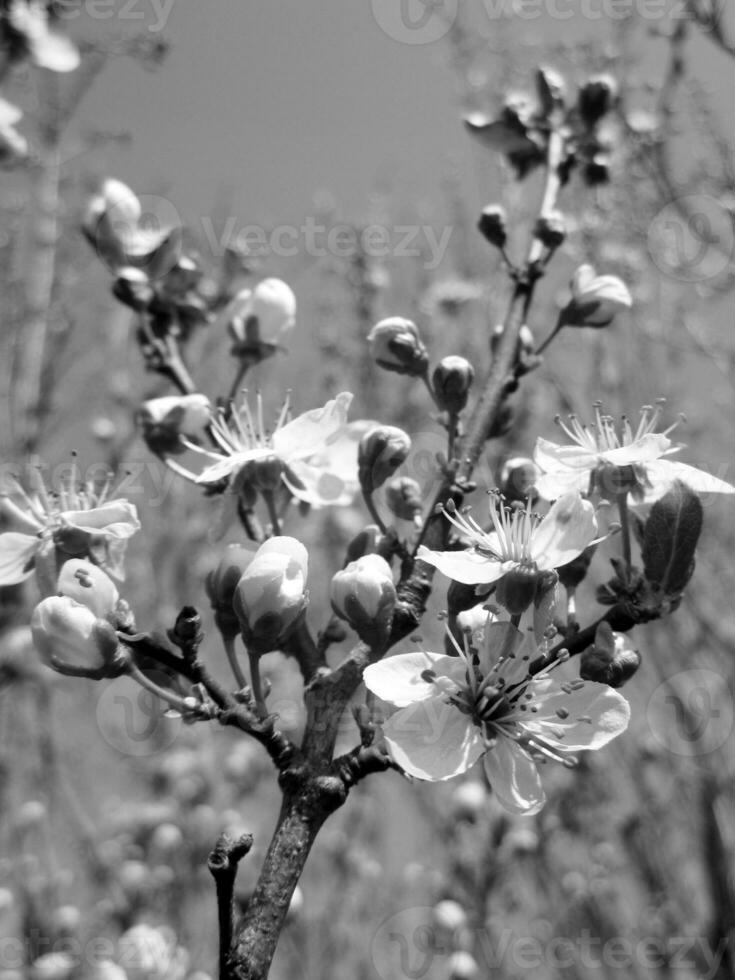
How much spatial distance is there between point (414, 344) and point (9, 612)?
1966 millimetres

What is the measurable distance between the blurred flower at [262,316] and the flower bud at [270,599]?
0.70 m

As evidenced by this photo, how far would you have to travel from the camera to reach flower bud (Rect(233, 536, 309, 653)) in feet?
3.82

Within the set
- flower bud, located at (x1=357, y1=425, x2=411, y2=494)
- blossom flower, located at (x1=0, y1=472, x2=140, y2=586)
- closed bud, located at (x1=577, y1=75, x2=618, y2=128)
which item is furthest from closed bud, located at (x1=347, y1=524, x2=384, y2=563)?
closed bud, located at (x1=577, y1=75, x2=618, y2=128)

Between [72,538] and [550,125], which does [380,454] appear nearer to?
[72,538]

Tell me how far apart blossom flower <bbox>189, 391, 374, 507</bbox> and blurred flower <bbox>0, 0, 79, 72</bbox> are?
106 cm

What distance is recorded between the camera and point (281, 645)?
4.06 ft

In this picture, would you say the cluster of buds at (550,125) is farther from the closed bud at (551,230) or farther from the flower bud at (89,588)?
the flower bud at (89,588)

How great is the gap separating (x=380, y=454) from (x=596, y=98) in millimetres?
Result: 1016

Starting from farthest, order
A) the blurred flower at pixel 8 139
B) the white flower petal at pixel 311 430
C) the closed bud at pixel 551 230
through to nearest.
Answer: the blurred flower at pixel 8 139, the closed bud at pixel 551 230, the white flower petal at pixel 311 430

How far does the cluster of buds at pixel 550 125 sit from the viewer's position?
1926mm

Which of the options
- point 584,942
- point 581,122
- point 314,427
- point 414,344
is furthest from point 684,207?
point 584,942

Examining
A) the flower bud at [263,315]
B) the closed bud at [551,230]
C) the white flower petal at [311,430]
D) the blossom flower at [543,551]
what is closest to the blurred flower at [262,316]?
the flower bud at [263,315]

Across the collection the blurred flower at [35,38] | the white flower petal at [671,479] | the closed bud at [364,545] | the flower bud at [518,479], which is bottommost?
the closed bud at [364,545]

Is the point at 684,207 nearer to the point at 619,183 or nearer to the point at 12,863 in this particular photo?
the point at 619,183
